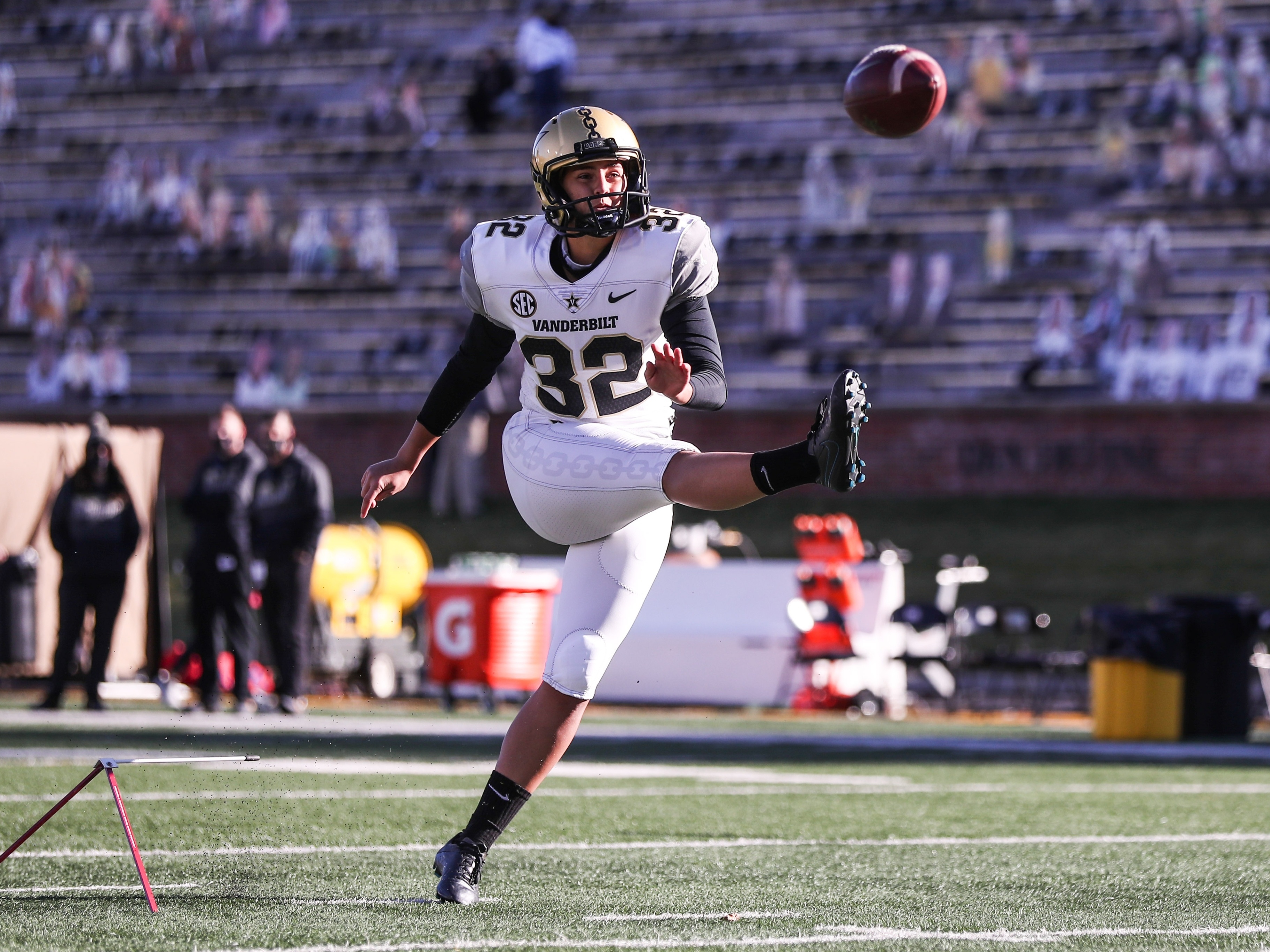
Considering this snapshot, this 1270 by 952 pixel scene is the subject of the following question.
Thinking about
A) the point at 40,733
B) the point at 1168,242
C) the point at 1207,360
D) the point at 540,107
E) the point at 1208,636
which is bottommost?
the point at 40,733

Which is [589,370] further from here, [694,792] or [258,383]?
[258,383]

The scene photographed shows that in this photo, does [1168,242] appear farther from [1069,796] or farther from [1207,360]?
[1069,796]

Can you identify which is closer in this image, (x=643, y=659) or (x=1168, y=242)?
(x=643, y=659)

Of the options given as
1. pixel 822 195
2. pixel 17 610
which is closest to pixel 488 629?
pixel 17 610

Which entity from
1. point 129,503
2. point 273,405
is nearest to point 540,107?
point 273,405

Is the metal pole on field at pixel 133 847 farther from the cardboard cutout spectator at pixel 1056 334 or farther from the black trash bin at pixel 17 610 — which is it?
the cardboard cutout spectator at pixel 1056 334

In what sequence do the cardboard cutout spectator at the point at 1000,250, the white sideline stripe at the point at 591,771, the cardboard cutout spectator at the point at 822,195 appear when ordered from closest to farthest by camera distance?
the white sideline stripe at the point at 591,771 → the cardboard cutout spectator at the point at 1000,250 → the cardboard cutout spectator at the point at 822,195

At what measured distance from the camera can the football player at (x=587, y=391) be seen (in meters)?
4.57

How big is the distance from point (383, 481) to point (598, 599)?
0.66 m

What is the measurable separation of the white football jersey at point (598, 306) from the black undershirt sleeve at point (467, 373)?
2.3 inches

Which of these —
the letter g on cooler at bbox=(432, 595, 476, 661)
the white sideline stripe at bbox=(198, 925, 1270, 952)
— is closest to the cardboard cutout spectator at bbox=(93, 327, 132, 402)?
the letter g on cooler at bbox=(432, 595, 476, 661)

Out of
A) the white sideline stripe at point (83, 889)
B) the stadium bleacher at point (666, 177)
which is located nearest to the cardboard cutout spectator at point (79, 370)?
the stadium bleacher at point (666, 177)

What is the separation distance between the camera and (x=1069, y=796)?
7.65 metres

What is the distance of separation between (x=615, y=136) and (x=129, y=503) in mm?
7908
